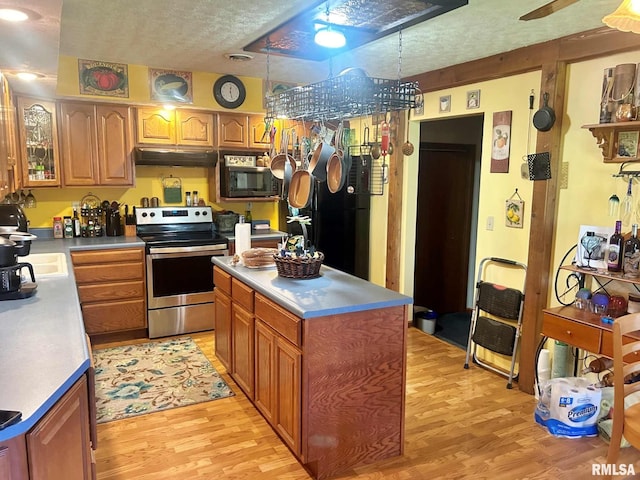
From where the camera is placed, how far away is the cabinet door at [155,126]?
Answer: 4.43 meters

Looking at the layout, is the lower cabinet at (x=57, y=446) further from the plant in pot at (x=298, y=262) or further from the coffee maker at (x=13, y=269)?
the plant in pot at (x=298, y=262)

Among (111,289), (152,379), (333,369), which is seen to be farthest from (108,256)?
(333,369)

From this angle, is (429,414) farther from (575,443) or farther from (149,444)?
(149,444)

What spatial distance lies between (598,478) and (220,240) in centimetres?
341

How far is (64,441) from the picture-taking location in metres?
1.60

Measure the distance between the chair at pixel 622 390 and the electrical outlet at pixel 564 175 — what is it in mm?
1267

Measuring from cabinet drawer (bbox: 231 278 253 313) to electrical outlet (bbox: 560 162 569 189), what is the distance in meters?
2.18

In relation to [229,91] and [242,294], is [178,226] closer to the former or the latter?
Result: [229,91]

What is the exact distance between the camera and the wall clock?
4.66 m

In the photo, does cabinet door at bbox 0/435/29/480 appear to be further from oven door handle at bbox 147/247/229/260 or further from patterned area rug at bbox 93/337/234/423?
oven door handle at bbox 147/247/229/260

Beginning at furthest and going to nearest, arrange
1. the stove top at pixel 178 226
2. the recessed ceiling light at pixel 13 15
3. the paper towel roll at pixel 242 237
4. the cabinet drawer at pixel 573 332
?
the stove top at pixel 178 226 < the paper towel roll at pixel 242 237 < the cabinet drawer at pixel 573 332 < the recessed ceiling light at pixel 13 15

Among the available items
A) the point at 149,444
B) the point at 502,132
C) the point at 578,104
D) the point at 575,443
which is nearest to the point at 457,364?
the point at 575,443

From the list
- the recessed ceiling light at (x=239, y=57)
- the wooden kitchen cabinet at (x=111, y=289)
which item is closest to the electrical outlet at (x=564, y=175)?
the recessed ceiling light at (x=239, y=57)

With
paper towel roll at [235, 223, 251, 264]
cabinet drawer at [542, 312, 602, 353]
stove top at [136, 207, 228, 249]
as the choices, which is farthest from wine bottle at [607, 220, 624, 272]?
stove top at [136, 207, 228, 249]
